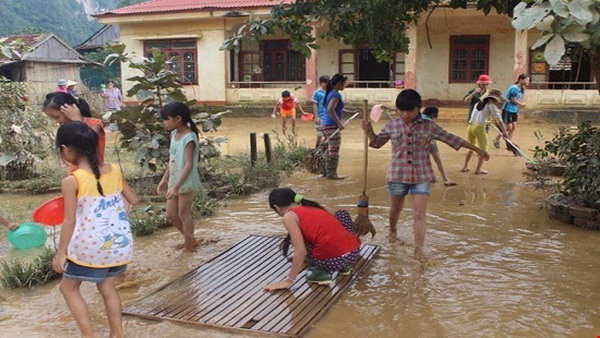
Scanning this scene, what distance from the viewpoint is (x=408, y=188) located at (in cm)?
495

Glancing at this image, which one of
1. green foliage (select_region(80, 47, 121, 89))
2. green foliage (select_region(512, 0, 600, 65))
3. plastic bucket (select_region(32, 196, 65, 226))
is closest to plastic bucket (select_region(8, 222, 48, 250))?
plastic bucket (select_region(32, 196, 65, 226))

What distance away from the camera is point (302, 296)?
4012mm

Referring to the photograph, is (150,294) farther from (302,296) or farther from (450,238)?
(450,238)

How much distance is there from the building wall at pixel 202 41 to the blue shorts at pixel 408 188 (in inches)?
654

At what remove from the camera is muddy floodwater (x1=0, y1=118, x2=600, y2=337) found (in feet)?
11.8

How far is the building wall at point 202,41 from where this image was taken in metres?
20.8

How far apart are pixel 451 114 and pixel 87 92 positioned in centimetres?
1329

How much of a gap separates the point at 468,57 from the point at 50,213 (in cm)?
1817

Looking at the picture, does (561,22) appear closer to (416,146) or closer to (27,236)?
(416,146)

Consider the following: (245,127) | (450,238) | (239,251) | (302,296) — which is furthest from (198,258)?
(245,127)

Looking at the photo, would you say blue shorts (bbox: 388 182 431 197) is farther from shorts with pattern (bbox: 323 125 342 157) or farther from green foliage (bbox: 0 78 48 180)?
green foliage (bbox: 0 78 48 180)

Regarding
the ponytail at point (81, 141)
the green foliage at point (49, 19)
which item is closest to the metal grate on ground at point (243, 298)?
the ponytail at point (81, 141)

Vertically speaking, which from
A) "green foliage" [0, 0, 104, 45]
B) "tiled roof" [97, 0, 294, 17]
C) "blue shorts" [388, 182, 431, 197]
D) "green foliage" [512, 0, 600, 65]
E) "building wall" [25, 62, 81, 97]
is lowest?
"blue shorts" [388, 182, 431, 197]

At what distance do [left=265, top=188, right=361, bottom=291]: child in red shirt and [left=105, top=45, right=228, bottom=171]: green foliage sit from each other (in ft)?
12.0
